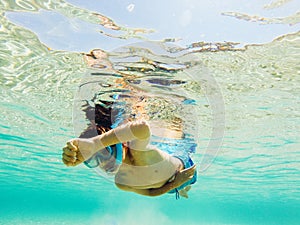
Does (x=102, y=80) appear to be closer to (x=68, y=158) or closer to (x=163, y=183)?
(x=163, y=183)

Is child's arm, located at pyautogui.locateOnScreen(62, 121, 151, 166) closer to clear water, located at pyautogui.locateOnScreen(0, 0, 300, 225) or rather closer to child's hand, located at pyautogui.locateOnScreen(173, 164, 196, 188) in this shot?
child's hand, located at pyautogui.locateOnScreen(173, 164, 196, 188)

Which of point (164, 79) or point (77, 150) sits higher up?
point (164, 79)

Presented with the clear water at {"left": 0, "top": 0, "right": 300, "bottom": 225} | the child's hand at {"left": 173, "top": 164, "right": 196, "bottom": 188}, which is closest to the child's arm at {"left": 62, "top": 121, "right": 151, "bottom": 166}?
the child's hand at {"left": 173, "top": 164, "right": 196, "bottom": 188}

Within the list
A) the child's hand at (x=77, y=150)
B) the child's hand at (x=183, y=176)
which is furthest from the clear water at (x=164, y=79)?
the child's hand at (x=77, y=150)

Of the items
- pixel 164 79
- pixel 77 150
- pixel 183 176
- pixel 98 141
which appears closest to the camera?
pixel 77 150

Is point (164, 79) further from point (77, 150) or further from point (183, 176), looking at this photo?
point (77, 150)

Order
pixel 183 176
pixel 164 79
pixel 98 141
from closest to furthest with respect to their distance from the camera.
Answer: pixel 98 141, pixel 183 176, pixel 164 79

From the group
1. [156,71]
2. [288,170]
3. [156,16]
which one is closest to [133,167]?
[156,16]

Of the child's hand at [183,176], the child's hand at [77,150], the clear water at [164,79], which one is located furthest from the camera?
the clear water at [164,79]

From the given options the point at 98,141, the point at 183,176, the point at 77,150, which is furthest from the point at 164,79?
the point at 77,150

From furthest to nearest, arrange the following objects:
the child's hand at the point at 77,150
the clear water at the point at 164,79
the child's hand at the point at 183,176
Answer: the clear water at the point at 164,79 < the child's hand at the point at 183,176 < the child's hand at the point at 77,150

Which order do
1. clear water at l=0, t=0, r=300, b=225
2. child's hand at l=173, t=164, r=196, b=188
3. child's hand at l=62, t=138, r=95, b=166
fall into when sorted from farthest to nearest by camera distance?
1. clear water at l=0, t=0, r=300, b=225
2. child's hand at l=173, t=164, r=196, b=188
3. child's hand at l=62, t=138, r=95, b=166

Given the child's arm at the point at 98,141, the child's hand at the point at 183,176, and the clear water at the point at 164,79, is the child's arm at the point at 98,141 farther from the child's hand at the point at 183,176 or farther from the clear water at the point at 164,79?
the clear water at the point at 164,79

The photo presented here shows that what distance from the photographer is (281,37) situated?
30.0 feet
